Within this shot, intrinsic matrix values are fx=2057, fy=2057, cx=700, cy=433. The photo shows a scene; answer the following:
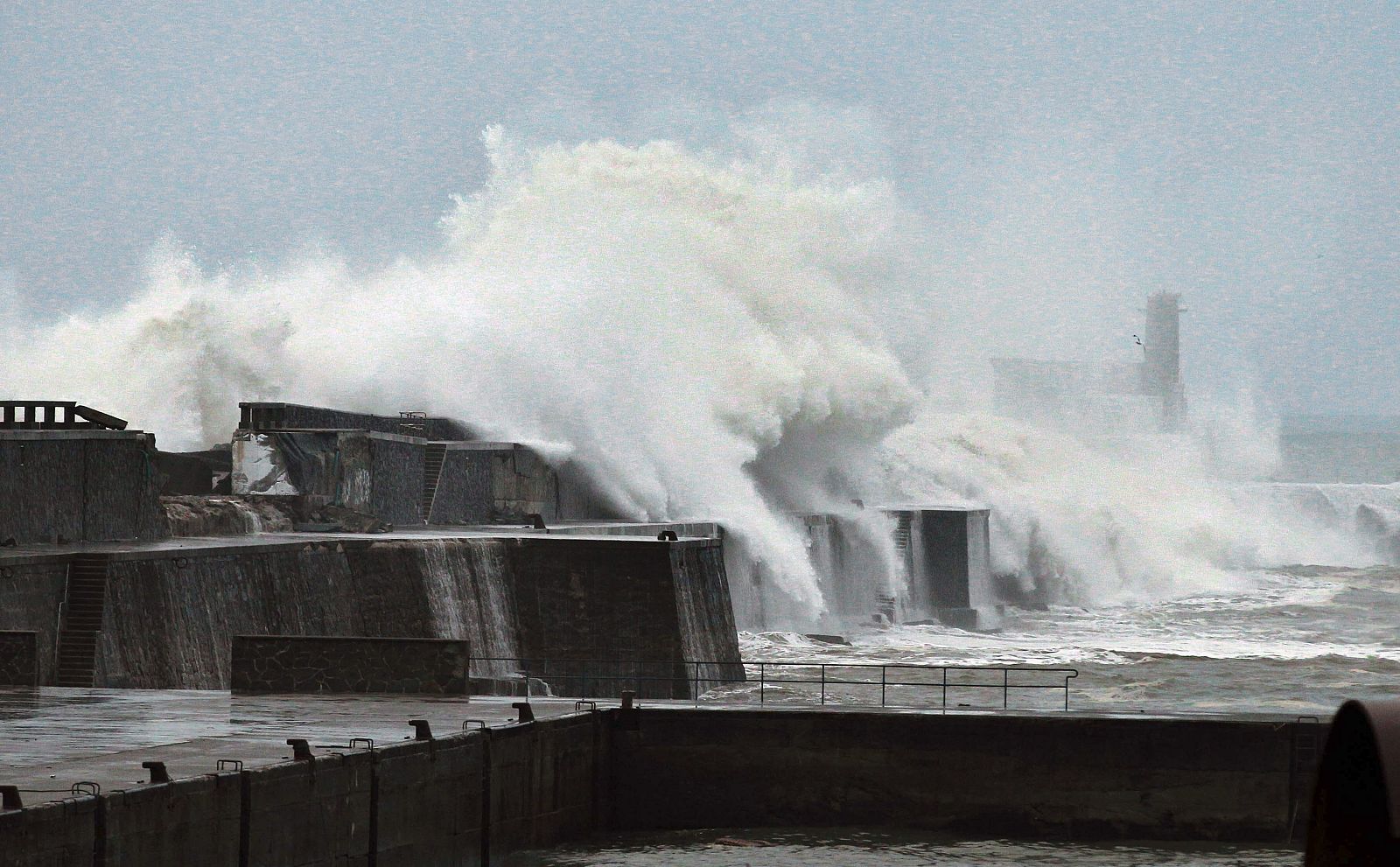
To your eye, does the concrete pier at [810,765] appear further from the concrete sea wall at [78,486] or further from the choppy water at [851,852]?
the concrete sea wall at [78,486]

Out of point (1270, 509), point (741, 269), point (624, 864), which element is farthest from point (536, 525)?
point (1270, 509)

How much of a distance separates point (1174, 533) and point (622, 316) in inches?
1035

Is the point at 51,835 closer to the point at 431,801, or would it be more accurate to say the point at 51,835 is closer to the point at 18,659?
the point at 431,801

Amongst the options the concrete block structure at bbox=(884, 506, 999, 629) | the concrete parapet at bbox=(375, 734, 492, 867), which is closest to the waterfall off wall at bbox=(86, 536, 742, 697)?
the concrete parapet at bbox=(375, 734, 492, 867)

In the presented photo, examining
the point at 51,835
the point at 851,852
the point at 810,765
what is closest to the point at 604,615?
the point at 810,765

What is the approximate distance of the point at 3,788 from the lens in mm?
8898

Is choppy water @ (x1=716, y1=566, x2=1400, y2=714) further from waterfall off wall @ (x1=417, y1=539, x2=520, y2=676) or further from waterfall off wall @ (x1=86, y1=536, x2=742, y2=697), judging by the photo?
waterfall off wall @ (x1=417, y1=539, x2=520, y2=676)

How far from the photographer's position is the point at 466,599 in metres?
20.8

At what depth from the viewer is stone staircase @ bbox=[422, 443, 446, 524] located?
27.2 metres

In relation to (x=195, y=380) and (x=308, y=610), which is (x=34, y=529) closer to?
(x=308, y=610)

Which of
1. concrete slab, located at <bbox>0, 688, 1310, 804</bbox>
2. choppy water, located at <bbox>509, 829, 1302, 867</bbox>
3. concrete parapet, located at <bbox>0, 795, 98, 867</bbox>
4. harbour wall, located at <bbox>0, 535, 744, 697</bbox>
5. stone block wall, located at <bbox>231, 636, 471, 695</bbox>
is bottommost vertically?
choppy water, located at <bbox>509, 829, 1302, 867</bbox>

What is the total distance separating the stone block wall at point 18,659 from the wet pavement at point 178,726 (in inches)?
7.0

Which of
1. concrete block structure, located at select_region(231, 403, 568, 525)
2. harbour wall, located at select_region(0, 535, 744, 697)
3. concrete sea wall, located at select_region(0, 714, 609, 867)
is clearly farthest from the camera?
concrete block structure, located at select_region(231, 403, 568, 525)

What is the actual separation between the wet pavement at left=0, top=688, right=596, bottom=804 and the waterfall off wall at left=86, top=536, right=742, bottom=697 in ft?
4.63
